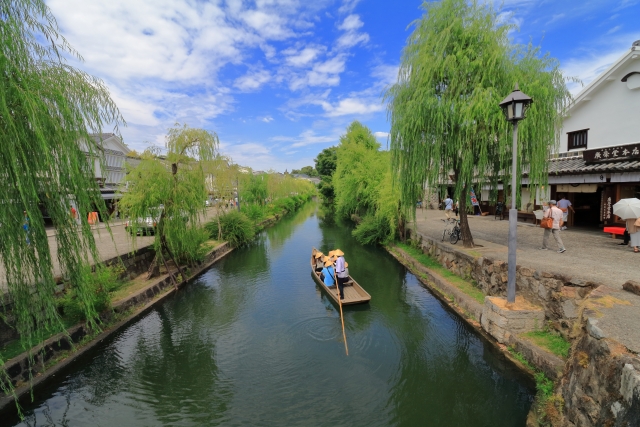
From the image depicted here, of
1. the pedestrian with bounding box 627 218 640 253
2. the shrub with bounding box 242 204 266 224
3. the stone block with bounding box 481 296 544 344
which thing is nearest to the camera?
the stone block with bounding box 481 296 544 344

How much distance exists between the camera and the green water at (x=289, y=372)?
200 inches

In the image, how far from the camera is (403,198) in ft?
35.2

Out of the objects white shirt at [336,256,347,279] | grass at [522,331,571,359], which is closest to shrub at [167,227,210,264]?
white shirt at [336,256,347,279]

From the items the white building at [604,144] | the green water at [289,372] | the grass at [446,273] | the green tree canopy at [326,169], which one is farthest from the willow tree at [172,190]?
the green tree canopy at [326,169]

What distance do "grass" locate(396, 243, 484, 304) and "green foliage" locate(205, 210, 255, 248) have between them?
9.27 m

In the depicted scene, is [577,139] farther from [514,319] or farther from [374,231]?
[514,319]

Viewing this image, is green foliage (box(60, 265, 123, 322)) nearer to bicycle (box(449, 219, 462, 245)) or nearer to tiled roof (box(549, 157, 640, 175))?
bicycle (box(449, 219, 462, 245))

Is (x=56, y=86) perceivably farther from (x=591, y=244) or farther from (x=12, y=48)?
(x=591, y=244)

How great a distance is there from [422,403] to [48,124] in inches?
265

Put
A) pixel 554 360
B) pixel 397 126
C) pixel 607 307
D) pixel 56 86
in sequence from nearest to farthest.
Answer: pixel 56 86 → pixel 607 307 → pixel 554 360 → pixel 397 126

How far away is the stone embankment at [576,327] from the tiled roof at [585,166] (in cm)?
483

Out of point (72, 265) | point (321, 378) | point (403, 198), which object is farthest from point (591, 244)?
point (72, 265)

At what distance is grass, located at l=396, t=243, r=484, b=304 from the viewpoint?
8.36 m

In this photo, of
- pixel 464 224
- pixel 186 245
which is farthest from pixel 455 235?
pixel 186 245
